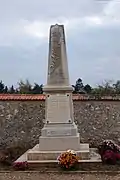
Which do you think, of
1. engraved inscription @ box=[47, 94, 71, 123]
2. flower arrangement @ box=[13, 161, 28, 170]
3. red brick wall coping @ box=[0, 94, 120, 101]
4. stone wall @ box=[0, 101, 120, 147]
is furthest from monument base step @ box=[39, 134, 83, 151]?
red brick wall coping @ box=[0, 94, 120, 101]

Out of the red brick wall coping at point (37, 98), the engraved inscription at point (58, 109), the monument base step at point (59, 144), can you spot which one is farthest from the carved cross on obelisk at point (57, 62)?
the red brick wall coping at point (37, 98)

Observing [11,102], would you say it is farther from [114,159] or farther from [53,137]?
[114,159]

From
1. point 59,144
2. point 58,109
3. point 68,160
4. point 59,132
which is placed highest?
point 58,109

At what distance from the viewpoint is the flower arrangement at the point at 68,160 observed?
7605 mm

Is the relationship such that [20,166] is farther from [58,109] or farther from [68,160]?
[58,109]

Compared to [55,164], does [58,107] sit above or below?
above

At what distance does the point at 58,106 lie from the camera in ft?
29.8

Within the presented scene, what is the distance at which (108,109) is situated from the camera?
13047mm

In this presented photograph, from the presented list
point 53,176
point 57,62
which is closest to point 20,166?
point 53,176

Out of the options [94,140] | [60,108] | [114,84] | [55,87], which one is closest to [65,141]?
[60,108]

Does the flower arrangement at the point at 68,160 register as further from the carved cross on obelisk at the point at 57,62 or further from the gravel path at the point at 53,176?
the carved cross on obelisk at the point at 57,62

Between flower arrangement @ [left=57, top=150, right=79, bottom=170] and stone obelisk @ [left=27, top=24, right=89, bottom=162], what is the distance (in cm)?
81

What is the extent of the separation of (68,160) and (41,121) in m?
5.37

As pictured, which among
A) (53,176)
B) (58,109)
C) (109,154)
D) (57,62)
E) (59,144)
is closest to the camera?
(53,176)
